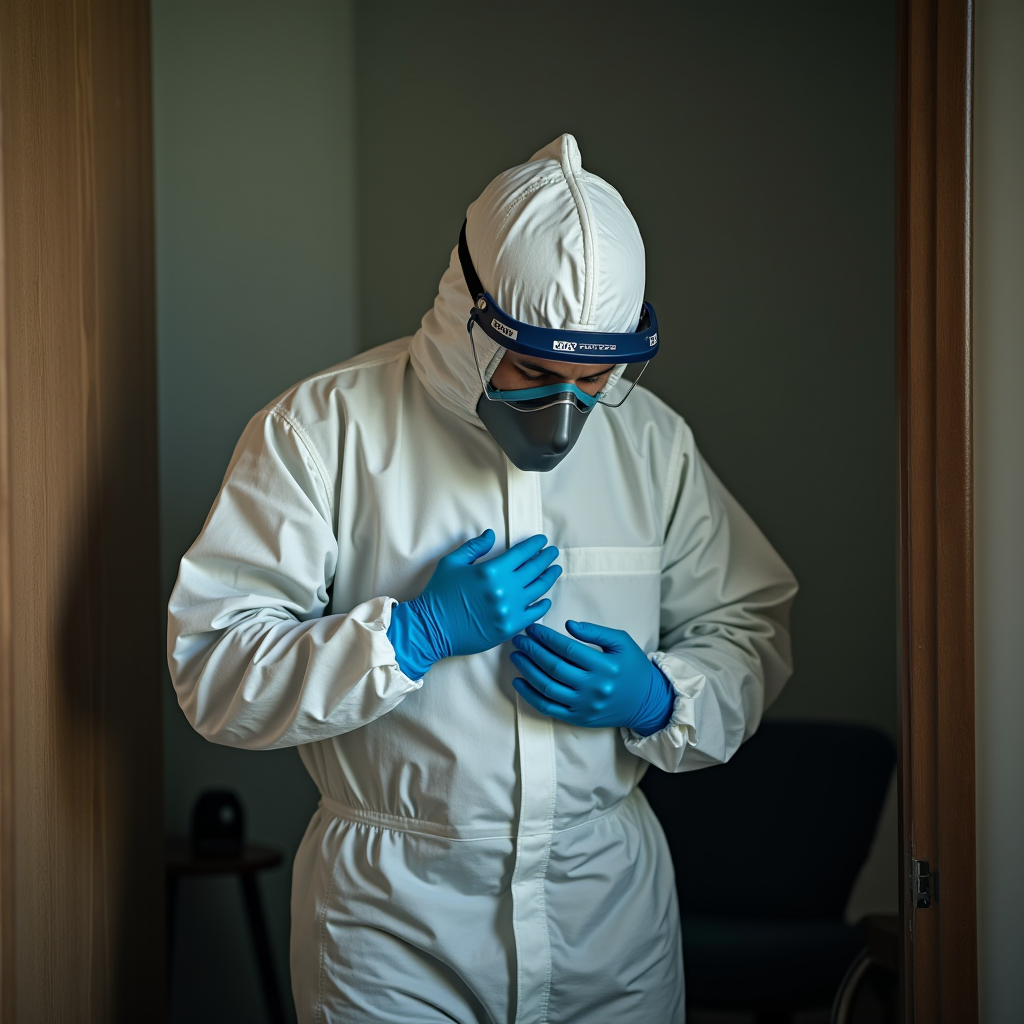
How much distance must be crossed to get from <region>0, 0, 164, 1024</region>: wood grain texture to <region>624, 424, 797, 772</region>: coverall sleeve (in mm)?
784

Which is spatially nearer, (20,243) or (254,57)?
(20,243)

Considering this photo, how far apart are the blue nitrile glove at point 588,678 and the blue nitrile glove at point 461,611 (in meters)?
0.05

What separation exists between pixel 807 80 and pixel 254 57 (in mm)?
1300

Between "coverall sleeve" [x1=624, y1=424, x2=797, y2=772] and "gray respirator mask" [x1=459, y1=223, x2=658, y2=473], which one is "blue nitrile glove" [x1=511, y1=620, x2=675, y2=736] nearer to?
"coverall sleeve" [x1=624, y1=424, x2=797, y2=772]

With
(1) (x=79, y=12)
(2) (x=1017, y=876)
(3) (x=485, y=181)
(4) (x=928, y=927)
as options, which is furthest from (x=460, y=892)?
(3) (x=485, y=181)

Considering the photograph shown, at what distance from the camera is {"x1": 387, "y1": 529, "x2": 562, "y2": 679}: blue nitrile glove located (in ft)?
4.50

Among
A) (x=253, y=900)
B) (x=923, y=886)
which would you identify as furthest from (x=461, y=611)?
(x=253, y=900)

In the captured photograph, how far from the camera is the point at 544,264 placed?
134 cm

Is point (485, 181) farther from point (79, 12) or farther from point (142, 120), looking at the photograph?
point (79, 12)

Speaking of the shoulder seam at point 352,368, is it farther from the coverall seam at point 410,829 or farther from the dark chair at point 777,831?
the dark chair at point 777,831

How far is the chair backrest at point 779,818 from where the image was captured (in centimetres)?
258

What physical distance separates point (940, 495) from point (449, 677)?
65 cm

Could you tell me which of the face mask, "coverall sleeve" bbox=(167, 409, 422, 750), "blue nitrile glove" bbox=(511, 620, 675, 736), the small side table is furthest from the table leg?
the face mask

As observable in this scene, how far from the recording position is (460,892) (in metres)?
1.47
